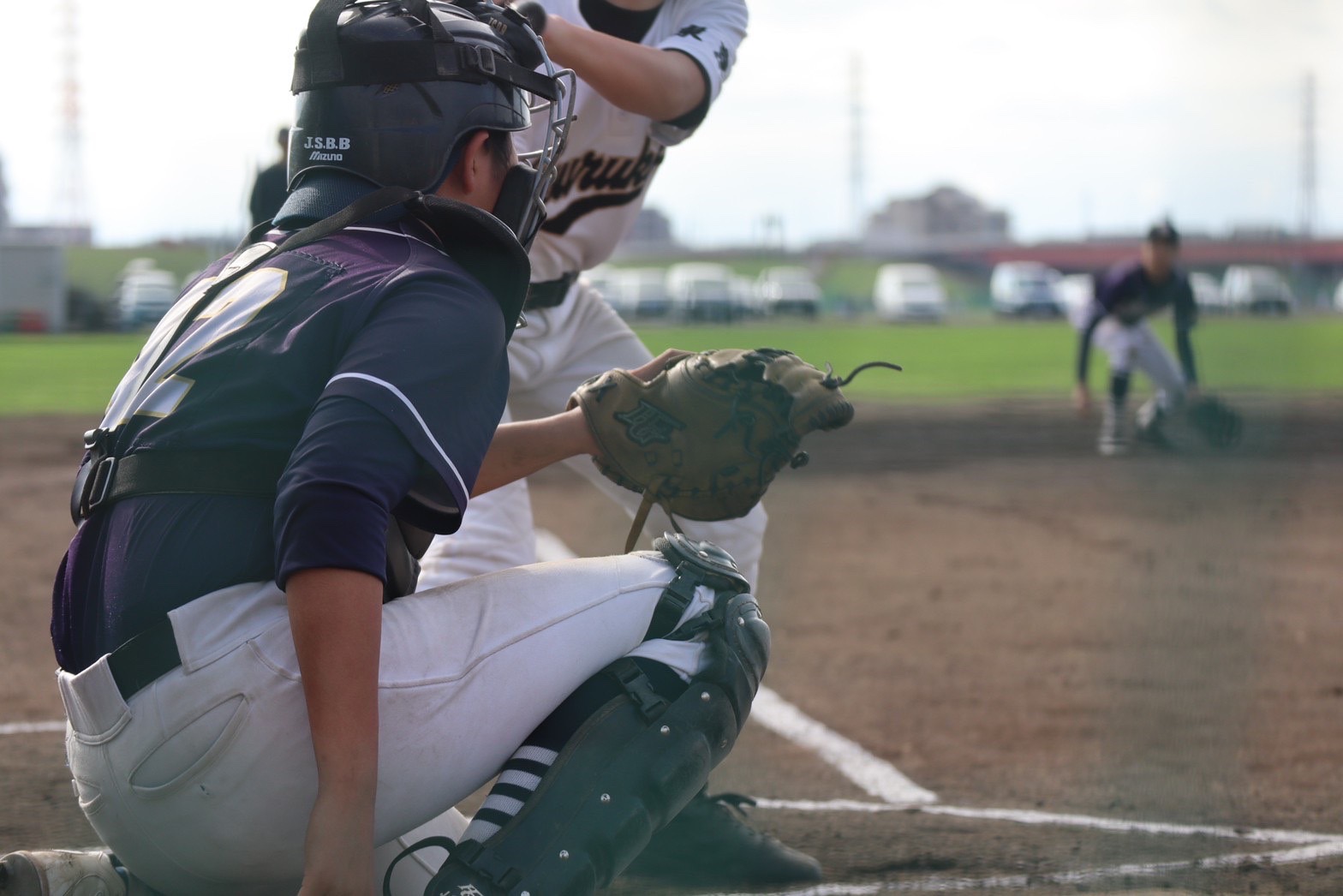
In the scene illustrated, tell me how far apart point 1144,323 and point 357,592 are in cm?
933

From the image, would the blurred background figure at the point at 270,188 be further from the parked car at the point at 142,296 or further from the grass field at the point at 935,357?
the parked car at the point at 142,296

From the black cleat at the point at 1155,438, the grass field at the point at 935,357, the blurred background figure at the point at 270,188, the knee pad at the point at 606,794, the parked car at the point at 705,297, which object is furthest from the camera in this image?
the parked car at the point at 705,297

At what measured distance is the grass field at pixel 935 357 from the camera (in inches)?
590

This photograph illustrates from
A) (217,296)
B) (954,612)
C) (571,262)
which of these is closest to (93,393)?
(954,612)

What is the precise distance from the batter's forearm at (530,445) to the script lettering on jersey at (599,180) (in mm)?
939

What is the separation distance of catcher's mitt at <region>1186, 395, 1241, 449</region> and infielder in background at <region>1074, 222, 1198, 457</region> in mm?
131

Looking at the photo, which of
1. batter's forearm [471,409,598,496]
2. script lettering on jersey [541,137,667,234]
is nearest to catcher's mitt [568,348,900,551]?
batter's forearm [471,409,598,496]

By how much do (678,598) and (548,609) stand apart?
0.69 ft

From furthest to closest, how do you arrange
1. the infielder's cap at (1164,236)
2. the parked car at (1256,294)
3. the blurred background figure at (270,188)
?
the parked car at (1256,294)
the infielder's cap at (1164,236)
the blurred background figure at (270,188)

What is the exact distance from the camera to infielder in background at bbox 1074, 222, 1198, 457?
9.68 meters

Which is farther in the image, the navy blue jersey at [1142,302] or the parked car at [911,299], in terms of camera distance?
the parked car at [911,299]

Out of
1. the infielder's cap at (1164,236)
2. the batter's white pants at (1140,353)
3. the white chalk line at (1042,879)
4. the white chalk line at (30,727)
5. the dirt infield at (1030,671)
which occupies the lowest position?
the dirt infield at (1030,671)

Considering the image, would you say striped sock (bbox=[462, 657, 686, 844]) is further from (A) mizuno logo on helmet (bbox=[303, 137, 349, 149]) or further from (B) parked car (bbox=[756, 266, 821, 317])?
(B) parked car (bbox=[756, 266, 821, 317])

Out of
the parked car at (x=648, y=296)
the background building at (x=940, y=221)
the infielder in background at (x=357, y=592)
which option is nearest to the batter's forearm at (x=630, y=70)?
the infielder in background at (x=357, y=592)
